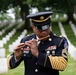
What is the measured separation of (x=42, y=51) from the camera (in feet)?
15.8

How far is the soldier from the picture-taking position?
4.60 metres

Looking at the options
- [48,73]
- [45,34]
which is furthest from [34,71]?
[45,34]

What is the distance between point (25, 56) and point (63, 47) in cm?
49

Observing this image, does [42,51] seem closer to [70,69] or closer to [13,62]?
[13,62]

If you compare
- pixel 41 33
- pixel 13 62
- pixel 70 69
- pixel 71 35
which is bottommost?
pixel 70 69

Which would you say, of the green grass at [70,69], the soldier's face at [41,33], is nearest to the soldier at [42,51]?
the soldier's face at [41,33]

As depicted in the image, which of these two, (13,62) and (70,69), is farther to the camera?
(70,69)

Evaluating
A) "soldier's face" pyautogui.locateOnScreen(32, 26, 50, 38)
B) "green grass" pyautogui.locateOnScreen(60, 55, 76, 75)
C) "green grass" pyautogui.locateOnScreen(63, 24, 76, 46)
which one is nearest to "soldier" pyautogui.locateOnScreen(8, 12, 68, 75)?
"soldier's face" pyautogui.locateOnScreen(32, 26, 50, 38)

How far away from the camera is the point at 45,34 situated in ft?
15.4

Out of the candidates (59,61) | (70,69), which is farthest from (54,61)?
(70,69)

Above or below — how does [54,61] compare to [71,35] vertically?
below

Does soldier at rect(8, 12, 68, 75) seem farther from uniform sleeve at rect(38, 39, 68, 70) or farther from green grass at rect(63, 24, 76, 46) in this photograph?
green grass at rect(63, 24, 76, 46)

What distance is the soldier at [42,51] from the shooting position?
460cm

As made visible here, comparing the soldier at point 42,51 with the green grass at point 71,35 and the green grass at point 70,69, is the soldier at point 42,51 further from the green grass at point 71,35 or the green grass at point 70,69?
the green grass at point 71,35
